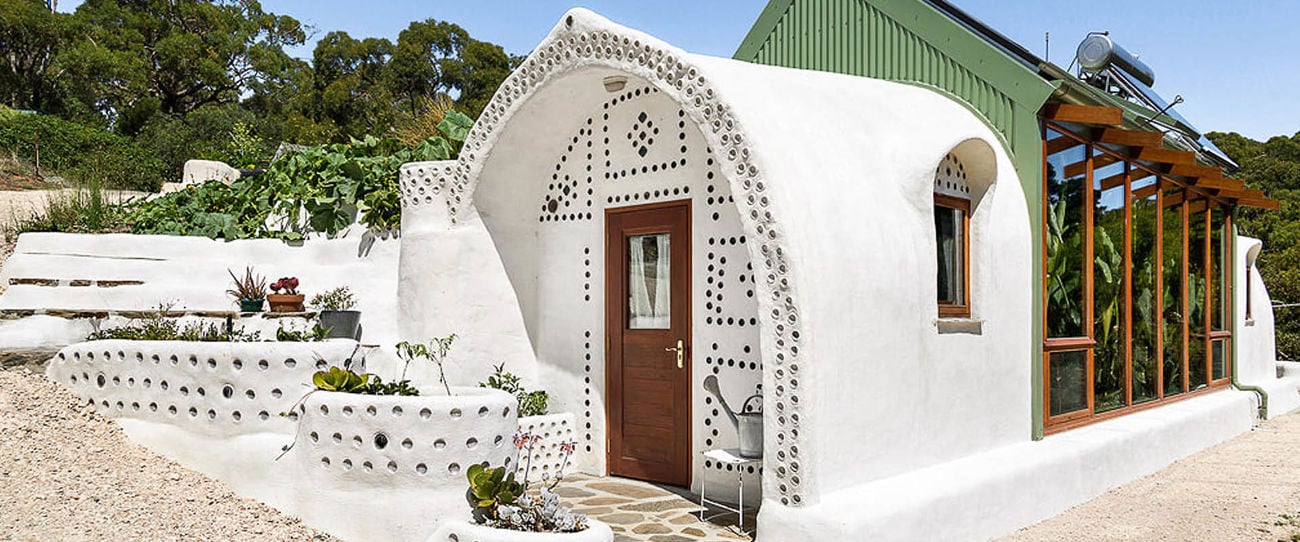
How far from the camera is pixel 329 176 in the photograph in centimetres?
963

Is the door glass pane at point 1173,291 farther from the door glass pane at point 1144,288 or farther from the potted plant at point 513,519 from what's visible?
the potted plant at point 513,519

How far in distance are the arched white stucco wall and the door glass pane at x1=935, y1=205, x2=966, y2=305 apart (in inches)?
5.0

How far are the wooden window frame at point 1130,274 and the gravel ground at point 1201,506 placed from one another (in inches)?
28.2

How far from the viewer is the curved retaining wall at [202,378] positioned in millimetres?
6848

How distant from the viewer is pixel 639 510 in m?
6.78

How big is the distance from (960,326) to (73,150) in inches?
790

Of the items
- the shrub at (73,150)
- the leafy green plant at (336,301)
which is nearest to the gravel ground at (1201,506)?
the leafy green plant at (336,301)

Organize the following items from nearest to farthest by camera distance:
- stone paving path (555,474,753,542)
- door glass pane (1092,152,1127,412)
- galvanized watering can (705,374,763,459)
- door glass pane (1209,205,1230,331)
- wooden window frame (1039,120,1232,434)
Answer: stone paving path (555,474,753,542)
galvanized watering can (705,374,763,459)
wooden window frame (1039,120,1232,434)
door glass pane (1092,152,1127,412)
door glass pane (1209,205,1230,331)

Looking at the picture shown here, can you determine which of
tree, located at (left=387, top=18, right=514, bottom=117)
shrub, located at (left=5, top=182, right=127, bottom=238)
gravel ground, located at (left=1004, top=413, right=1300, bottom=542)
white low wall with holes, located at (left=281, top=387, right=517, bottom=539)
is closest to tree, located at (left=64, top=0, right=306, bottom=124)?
tree, located at (left=387, top=18, right=514, bottom=117)

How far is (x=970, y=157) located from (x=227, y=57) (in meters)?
31.8

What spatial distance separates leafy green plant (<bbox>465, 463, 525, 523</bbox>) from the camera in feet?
18.1

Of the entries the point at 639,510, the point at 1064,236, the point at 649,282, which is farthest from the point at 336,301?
the point at 1064,236

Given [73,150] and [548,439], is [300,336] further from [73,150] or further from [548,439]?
[73,150]

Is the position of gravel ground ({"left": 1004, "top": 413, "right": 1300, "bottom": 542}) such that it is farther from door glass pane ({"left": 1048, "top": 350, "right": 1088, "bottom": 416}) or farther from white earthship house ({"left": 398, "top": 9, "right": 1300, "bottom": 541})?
door glass pane ({"left": 1048, "top": 350, "right": 1088, "bottom": 416})
